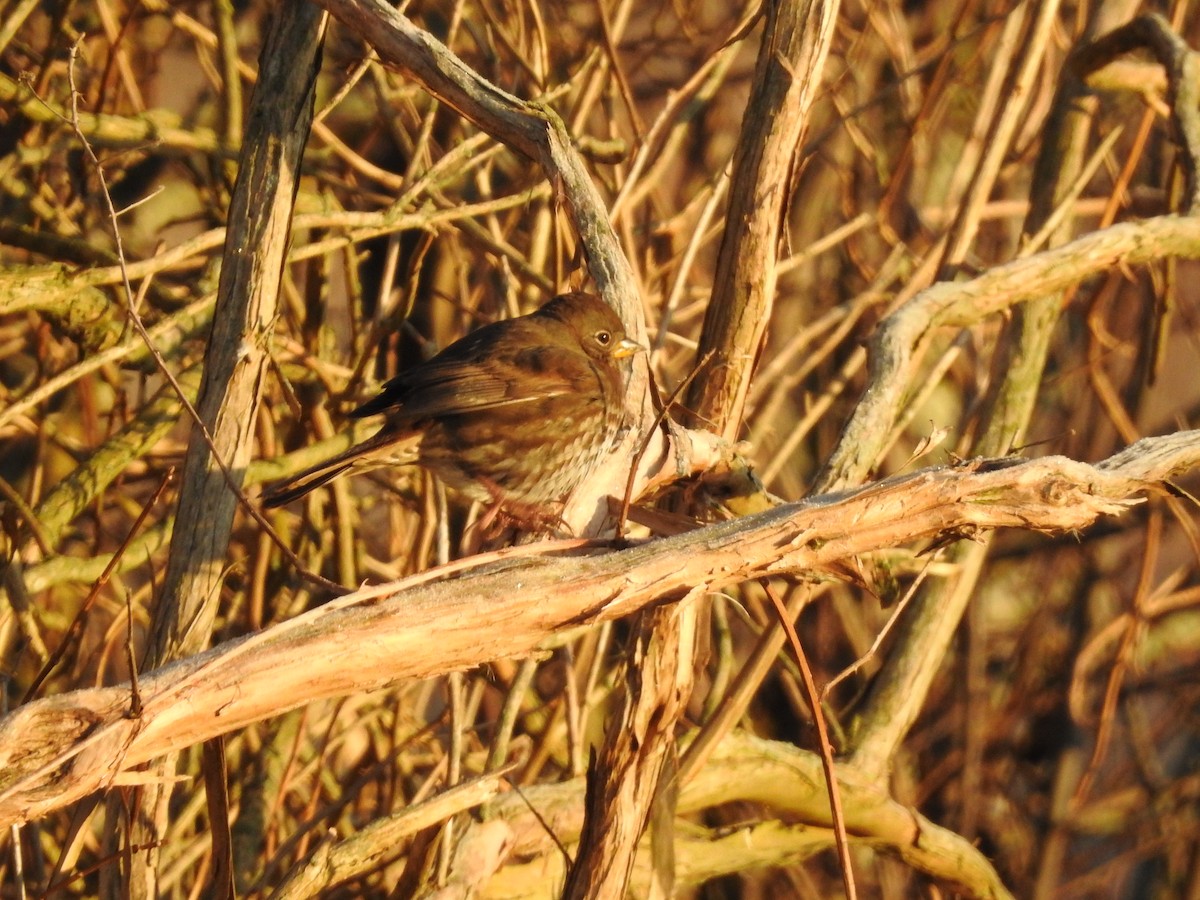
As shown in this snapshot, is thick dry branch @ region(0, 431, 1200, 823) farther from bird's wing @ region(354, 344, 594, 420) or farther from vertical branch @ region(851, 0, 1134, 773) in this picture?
vertical branch @ region(851, 0, 1134, 773)

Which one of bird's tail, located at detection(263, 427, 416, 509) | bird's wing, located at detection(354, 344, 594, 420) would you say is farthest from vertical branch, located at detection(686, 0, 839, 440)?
bird's tail, located at detection(263, 427, 416, 509)

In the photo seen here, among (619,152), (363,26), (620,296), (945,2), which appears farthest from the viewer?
(945,2)

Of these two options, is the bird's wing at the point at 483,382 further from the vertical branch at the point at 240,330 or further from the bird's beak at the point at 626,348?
the vertical branch at the point at 240,330

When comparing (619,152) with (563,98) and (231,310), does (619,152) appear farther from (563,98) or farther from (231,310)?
(231,310)

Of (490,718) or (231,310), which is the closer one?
(231,310)

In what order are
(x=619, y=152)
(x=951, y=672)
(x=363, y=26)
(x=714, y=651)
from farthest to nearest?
(x=951, y=672), (x=714, y=651), (x=619, y=152), (x=363, y=26)

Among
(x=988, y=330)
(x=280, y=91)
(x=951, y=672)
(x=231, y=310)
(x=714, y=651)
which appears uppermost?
(x=280, y=91)

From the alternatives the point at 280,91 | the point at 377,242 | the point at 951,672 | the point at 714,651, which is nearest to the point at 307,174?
the point at 377,242
